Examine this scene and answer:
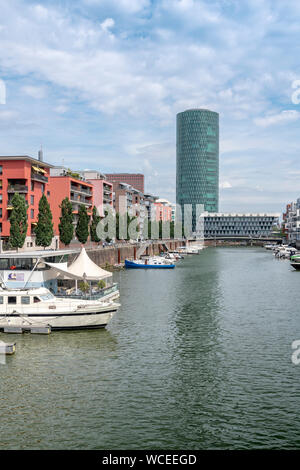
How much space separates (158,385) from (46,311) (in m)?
16.7

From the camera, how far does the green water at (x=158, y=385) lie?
2316 centimetres

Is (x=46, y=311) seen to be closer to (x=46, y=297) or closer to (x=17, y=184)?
(x=46, y=297)

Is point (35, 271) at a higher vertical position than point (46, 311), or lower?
higher

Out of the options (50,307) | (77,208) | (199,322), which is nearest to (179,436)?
(50,307)

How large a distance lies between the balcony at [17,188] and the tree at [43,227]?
4609mm

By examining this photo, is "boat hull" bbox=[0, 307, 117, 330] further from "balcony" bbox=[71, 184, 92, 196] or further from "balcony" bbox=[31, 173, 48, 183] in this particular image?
"balcony" bbox=[71, 184, 92, 196]

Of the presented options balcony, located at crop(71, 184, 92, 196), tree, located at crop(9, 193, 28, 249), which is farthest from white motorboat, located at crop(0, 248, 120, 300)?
balcony, located at crop(71, 184, 92, 196)

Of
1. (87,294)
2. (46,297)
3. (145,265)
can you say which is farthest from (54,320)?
(145,265)

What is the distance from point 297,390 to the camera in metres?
29.2

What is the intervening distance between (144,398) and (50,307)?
18.0 meters

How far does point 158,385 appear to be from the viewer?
2995 centimetres

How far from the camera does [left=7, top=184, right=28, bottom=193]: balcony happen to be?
10131 centimetres

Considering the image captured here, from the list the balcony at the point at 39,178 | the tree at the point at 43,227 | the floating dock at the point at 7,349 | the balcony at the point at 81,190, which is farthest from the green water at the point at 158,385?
the balcony at the point at 81,190

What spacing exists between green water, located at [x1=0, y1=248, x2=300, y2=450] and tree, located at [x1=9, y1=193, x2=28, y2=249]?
44.5 meters
